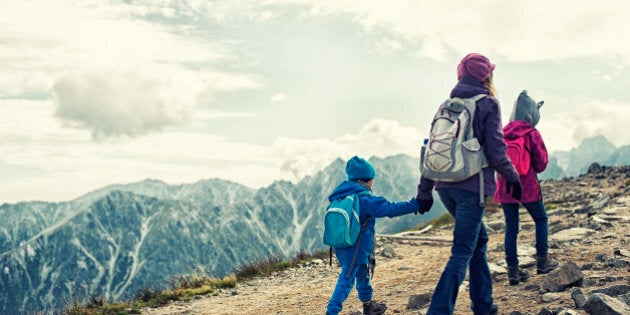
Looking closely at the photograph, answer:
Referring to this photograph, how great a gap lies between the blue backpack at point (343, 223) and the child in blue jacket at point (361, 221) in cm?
12

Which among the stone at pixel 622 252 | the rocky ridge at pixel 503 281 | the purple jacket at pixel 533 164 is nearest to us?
the rocky ridge at pixel 503 281

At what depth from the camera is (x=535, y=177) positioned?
7.33m

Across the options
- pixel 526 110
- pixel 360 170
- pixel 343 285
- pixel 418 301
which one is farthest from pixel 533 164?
pixel 343 285

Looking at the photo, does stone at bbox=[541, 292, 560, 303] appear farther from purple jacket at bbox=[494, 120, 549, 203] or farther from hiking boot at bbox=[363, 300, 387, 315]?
hiking boot at bbox=[363, 300, 387, 315]

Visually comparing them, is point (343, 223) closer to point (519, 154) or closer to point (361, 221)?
point (361, 221)

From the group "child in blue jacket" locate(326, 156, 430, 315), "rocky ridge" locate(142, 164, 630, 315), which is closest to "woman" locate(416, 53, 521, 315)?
"child in blue jacket" locate(326, 156, 430, 315)

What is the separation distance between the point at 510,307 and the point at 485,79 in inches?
112

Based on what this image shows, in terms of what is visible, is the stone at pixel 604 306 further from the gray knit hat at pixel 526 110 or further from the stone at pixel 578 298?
the gray knit hat at pixel 526 110

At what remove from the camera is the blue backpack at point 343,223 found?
20.3 ft

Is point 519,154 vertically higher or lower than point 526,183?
higher

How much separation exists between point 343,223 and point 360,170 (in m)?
0.74

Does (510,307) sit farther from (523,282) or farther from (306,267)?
(306,267)

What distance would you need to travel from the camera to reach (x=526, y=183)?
7.35m

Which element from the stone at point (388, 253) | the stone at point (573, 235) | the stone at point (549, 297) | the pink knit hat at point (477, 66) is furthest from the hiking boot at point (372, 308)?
the stone at point (388, 253)
